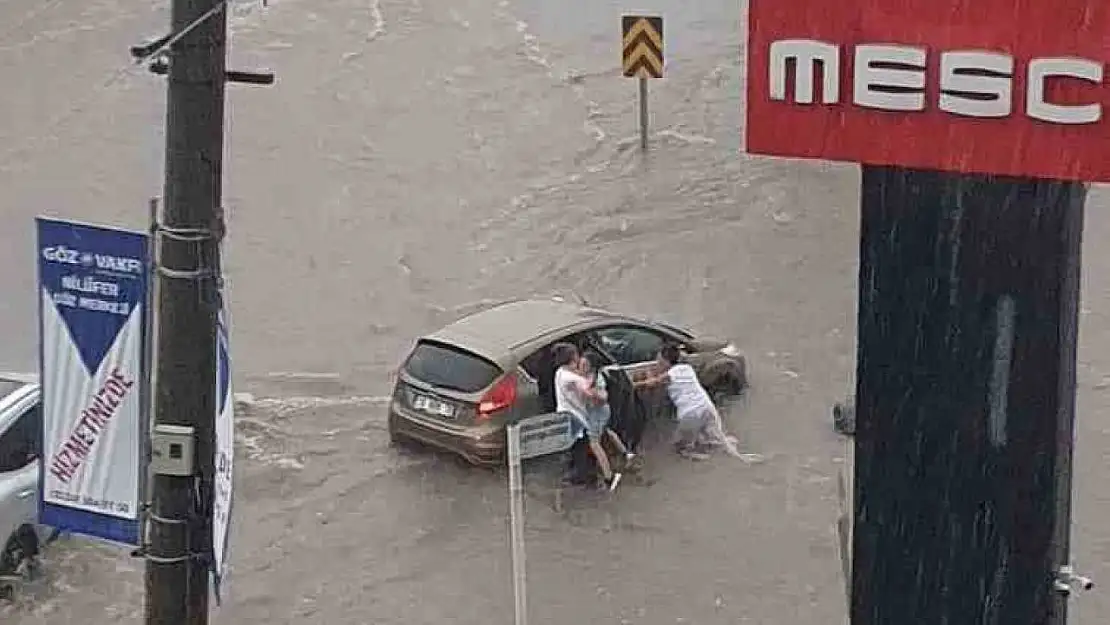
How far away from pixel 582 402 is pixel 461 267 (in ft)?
18.4

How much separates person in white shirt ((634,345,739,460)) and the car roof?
568 mm

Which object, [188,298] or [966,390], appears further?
[966,390]

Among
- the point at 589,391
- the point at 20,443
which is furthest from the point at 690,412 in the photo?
the point at 20,443

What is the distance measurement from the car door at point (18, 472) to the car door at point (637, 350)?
15.6 feet

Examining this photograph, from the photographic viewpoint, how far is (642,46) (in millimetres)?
22766

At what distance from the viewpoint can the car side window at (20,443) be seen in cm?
1270

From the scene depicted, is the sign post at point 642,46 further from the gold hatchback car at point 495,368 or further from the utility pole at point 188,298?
the utility pole at point 188,298

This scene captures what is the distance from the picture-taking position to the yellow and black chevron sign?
883 inches

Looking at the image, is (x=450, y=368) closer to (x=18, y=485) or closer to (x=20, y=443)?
(x=20, y=443)

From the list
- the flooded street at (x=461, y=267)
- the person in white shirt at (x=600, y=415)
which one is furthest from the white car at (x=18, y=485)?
the person in white shirt at (x=600, y=415)

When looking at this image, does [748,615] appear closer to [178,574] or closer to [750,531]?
[750,531]

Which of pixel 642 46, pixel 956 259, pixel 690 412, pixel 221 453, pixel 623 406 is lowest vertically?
pixel 690 412

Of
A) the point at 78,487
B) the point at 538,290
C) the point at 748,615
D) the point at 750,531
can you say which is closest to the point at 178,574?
the point at 78,487

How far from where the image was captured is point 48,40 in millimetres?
29359
